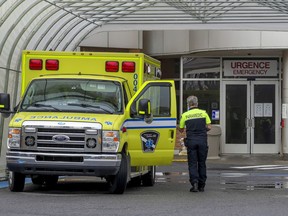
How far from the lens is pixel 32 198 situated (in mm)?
12039

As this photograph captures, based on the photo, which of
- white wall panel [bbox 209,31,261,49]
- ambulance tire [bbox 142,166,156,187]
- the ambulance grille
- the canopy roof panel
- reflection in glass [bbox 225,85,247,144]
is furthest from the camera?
reflection in glass [bbox 225,85,247,144]

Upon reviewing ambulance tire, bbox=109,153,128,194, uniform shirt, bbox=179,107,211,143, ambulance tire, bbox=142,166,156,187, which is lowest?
ambulance tire, bbox=142,166,156,187

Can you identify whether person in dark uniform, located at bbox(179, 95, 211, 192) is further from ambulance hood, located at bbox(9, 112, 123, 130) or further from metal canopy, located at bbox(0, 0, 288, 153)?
metal canopy, located at bbox(0, 0, 288, 153)

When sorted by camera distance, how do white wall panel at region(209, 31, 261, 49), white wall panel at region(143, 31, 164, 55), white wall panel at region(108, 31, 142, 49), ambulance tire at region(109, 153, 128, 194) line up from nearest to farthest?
ambulance tire at region(109, 153, 128, 194), white wall panel at region(209, 31, 261, 49), white wall panel at region(108, 31, 142, 49), white wall panel at region(143, 31, 164, 55)

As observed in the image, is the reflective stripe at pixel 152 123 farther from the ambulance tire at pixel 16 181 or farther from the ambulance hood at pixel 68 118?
the ambulance tire at pixel 16 181

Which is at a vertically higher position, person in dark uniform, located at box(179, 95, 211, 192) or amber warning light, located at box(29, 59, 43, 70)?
amber warning light, located at box(29, 59, 43, 70)

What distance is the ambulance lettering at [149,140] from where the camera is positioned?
13398 millimetres

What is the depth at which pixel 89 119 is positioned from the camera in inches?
489

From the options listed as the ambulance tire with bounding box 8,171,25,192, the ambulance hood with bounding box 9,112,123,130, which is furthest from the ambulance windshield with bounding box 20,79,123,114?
the ambulance tire with bounding box 8,171,25,192

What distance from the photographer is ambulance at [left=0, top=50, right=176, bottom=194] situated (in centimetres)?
1230

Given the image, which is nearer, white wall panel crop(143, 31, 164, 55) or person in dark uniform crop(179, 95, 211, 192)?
person in dark uniform crop(179, 95, 211, 192)

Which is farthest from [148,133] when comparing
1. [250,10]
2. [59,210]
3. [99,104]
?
[250,10]

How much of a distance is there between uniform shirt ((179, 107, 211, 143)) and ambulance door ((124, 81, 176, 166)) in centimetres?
27

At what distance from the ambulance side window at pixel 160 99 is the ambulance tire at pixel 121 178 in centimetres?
139
